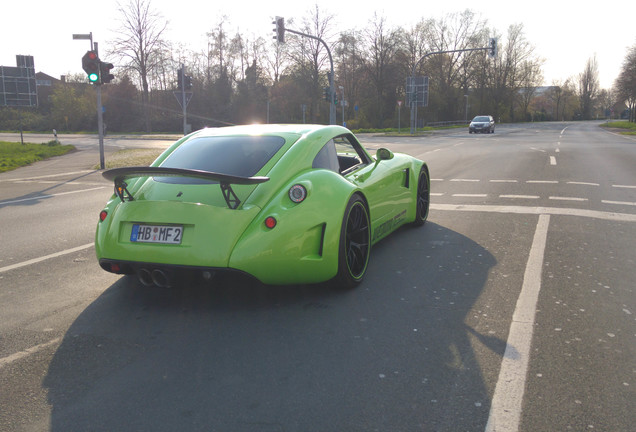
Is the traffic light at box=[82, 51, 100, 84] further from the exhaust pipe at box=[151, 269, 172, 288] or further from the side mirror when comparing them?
the exhaust pipe at box=[151, 269, 172, 288]

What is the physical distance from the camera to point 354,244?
15.0ft

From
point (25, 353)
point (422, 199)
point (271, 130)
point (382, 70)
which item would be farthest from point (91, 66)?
point (382, 70)

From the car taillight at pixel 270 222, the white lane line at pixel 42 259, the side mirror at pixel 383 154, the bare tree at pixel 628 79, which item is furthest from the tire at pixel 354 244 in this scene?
the bare tree at pixel 628 79

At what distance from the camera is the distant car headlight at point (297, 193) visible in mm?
4059

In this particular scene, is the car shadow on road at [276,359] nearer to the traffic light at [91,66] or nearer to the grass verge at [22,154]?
the traffic light at [91,66]

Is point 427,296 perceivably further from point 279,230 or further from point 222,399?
point 222,399

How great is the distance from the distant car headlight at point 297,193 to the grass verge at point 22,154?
17.1 m

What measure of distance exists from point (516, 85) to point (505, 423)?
93.4 metres

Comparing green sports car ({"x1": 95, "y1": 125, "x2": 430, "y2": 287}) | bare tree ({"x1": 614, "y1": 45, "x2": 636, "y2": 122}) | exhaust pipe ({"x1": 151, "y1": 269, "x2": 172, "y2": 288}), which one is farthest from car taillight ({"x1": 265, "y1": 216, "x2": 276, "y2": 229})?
bare tree ({"x1": 614, "y1": 45, "x2": 636, "y2": 122})

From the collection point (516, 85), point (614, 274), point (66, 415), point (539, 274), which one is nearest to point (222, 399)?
point (66, 415)

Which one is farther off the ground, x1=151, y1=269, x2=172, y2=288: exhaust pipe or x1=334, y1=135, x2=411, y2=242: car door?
x1=334, y1=135, x2=411, y2=242: car door

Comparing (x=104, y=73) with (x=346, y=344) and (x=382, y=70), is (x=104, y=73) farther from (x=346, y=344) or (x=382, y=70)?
(x=382, y=70)

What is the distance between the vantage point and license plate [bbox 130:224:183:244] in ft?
12.6

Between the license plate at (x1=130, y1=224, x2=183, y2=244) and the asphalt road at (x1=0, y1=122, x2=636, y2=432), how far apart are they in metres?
0.55
